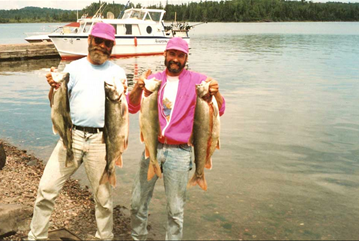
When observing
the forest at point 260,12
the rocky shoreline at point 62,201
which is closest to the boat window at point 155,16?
the rocky shoreline at point 62,201

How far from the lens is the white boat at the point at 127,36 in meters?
30.6

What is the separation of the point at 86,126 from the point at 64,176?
2.00ft

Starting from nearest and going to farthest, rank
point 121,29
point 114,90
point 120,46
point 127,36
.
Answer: point 114,90
point 121,29
point 127,36
point 120,46

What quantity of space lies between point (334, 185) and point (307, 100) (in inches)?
358

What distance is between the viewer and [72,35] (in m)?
30.2

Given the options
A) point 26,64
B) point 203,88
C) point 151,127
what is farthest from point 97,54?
point 26,64

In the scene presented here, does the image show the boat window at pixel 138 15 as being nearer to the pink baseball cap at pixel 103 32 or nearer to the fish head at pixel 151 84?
the pink baseball cap at pixel 103 32

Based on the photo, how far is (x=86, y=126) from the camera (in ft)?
13.3

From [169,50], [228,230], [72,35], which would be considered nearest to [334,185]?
[228,230]

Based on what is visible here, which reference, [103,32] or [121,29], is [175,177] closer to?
[103,32]

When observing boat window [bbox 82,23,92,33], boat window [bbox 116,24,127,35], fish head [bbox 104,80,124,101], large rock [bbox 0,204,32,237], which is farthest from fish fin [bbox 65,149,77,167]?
boat window [bbox 82,23,92,33]

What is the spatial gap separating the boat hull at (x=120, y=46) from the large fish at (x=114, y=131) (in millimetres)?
27606

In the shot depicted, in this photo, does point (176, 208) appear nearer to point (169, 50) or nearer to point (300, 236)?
point (169, 50)

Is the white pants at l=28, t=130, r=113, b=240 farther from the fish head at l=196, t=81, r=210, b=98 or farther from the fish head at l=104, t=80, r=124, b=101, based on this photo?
the fish head at l=196, t=81, r=210, b=98
